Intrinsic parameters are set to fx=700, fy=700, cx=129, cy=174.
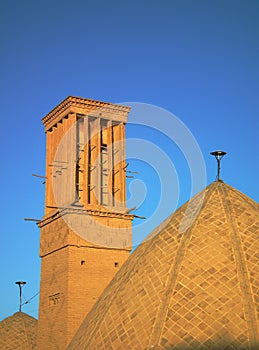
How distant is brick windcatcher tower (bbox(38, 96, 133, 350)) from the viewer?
14.1 meters

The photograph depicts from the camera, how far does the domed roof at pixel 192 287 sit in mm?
7277

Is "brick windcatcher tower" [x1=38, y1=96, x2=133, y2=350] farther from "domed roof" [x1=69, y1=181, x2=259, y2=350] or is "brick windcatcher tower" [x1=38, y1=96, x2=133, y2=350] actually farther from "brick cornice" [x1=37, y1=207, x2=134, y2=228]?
"domed roof" [x1=69, y1=181, x2=259, y2=350]

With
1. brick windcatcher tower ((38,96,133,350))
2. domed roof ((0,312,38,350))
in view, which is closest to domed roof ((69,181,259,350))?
brick windcatcher tower ((38,96,133,350))

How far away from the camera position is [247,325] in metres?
7.21

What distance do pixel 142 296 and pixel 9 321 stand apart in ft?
39.7

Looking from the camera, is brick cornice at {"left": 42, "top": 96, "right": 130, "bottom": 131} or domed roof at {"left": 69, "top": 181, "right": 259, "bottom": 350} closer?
domed roof at {"left": 69, "top": 181, "right": 259, "bottom": 350}

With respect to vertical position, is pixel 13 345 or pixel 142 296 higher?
pixel 13 345

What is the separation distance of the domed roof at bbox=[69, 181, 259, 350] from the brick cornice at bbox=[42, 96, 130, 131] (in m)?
6.73

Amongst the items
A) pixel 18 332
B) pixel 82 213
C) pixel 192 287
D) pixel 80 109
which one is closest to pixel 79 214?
pixel 82 213

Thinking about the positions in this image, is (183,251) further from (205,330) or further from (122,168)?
(122,168)

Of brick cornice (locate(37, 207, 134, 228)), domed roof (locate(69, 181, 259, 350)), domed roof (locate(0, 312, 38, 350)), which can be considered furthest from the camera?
domed roof (locate(0, 312, 38, 350))

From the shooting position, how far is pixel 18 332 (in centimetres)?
1881

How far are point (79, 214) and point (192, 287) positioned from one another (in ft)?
23.3

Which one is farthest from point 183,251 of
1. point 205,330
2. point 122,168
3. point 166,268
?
point 122,168
